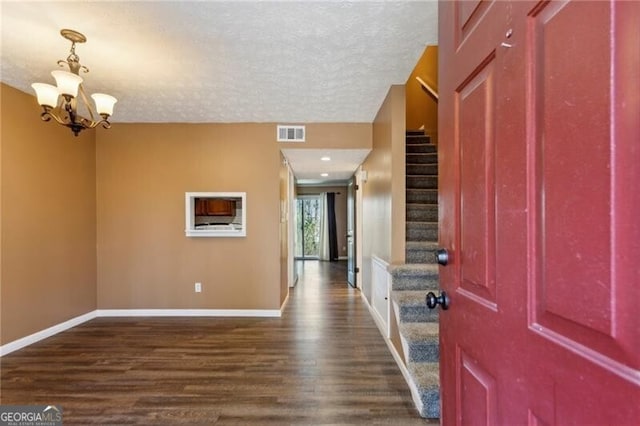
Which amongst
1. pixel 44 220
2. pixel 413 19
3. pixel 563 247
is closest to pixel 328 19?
pixel 413 19

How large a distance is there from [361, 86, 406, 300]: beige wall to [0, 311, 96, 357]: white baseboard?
3.62m

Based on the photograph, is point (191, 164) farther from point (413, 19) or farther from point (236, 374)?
point (413, 19)

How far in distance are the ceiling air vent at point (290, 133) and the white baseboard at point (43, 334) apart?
322 cm

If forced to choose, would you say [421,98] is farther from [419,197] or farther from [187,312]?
[187,312]

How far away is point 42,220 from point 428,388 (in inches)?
155

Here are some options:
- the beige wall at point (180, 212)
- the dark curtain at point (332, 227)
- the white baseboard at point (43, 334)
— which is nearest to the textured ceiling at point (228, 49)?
the beige wall at point (180, 212)

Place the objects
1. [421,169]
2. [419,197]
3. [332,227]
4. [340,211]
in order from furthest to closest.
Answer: [340,211]
[332,227]
[421,169]
[419,197]

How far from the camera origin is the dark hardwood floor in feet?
6.79

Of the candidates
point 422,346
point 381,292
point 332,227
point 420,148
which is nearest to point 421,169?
point 420,148

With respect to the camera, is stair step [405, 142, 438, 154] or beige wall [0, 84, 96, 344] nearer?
beige wall [0, 84, 96, 344]

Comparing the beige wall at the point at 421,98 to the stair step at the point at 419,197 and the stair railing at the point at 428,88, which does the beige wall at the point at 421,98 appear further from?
the stair step at the point at 419,197

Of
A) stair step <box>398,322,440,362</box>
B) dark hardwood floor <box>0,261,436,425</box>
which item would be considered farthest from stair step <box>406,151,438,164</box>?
stair step <box>398,322,440,362</box>

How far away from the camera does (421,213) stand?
343 centimetres

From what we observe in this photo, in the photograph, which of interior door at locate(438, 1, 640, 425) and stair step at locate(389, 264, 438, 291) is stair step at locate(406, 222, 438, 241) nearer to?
stair step at locate(389, 264, 438, 291)
